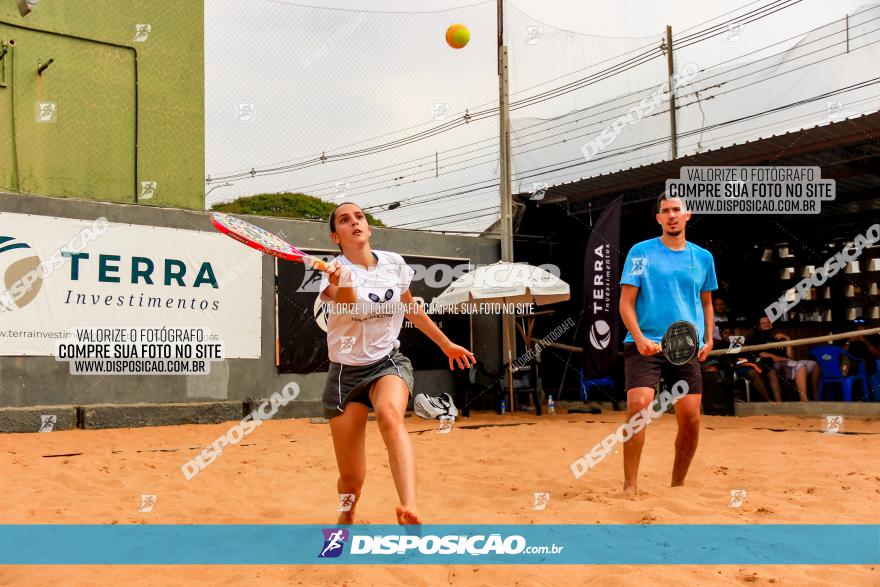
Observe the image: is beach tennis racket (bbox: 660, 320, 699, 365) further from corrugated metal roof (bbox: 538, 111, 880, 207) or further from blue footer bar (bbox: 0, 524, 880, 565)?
corrugated metal roof (bbox: 538, 111, 880, 207)

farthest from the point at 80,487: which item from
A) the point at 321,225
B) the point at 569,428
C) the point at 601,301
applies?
the point at 601,301

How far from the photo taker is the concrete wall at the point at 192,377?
9.54m

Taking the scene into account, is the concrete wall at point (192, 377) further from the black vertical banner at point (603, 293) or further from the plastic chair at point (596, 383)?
the black vertical banner at point (603, 293)

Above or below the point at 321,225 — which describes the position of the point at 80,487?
below

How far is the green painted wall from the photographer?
41.8ft

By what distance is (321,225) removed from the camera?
12.5 meters

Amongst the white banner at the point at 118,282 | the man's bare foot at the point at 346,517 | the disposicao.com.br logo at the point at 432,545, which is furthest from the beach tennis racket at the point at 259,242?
the white banner at the point at 118,282

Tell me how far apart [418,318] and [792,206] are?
1024 cm

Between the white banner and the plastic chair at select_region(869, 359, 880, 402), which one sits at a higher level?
the white banner

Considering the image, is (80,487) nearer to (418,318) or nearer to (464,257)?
(418,318)

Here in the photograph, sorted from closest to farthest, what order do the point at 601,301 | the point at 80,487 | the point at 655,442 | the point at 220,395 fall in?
→ the point at 80,487 → the point at 655,442 → the point at 220,395 → the point at 601,301

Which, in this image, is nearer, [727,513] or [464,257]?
[727,513]

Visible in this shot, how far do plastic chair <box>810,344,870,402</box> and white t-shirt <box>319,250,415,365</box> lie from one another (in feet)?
30.3

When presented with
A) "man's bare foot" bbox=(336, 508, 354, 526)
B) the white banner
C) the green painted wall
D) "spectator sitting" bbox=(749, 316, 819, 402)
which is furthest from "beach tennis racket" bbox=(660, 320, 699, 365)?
the green painted wall
